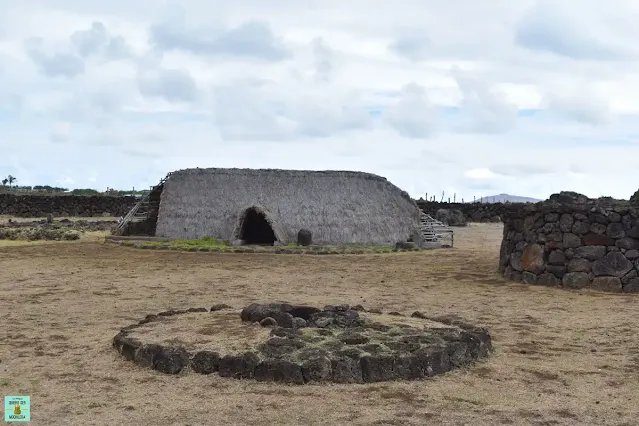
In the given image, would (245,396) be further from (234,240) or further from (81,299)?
(234,240)

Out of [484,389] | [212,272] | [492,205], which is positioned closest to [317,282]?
[212,272]

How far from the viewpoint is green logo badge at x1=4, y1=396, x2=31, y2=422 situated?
18.3 ft

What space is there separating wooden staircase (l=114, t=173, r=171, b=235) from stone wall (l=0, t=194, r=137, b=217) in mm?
20223

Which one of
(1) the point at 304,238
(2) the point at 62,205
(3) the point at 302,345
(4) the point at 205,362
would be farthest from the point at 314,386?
(2) the point at 62,205

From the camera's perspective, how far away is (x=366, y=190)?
2595 cm

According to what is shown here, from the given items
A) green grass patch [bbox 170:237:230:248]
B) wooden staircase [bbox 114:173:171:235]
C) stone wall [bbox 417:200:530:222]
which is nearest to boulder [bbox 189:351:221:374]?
green grass patch [bbox 170:237:230:248]

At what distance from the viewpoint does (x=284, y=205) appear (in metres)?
24.6

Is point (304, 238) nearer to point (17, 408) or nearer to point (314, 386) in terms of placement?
point (314, 386)

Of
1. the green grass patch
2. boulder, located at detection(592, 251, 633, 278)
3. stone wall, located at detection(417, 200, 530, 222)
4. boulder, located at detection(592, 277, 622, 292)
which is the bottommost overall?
boulder, located at detection(592, 277, 622, 292)

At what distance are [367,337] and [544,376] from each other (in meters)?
1.91

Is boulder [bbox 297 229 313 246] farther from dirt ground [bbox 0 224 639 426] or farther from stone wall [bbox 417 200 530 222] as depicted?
stone wall [bbox 417 200 530 222]

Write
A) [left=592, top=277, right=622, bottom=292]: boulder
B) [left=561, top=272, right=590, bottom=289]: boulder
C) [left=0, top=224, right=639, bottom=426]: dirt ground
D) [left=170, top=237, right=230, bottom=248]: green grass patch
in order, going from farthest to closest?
[left=170, top=237, right=230, bottom=248]: green grass patch
[left=561, top=272, right=590, bottom=289]: boulder
[left=592, top=277, right=622, bottom=292]: boulder
[left=0, top=224, right=639, bottom=426]: dirt ground

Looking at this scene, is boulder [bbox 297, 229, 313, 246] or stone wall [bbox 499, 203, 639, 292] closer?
stone wall [bbox 499, 203, 639, 292]

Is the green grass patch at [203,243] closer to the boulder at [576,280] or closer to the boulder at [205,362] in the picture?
the boulder at [576,280]
